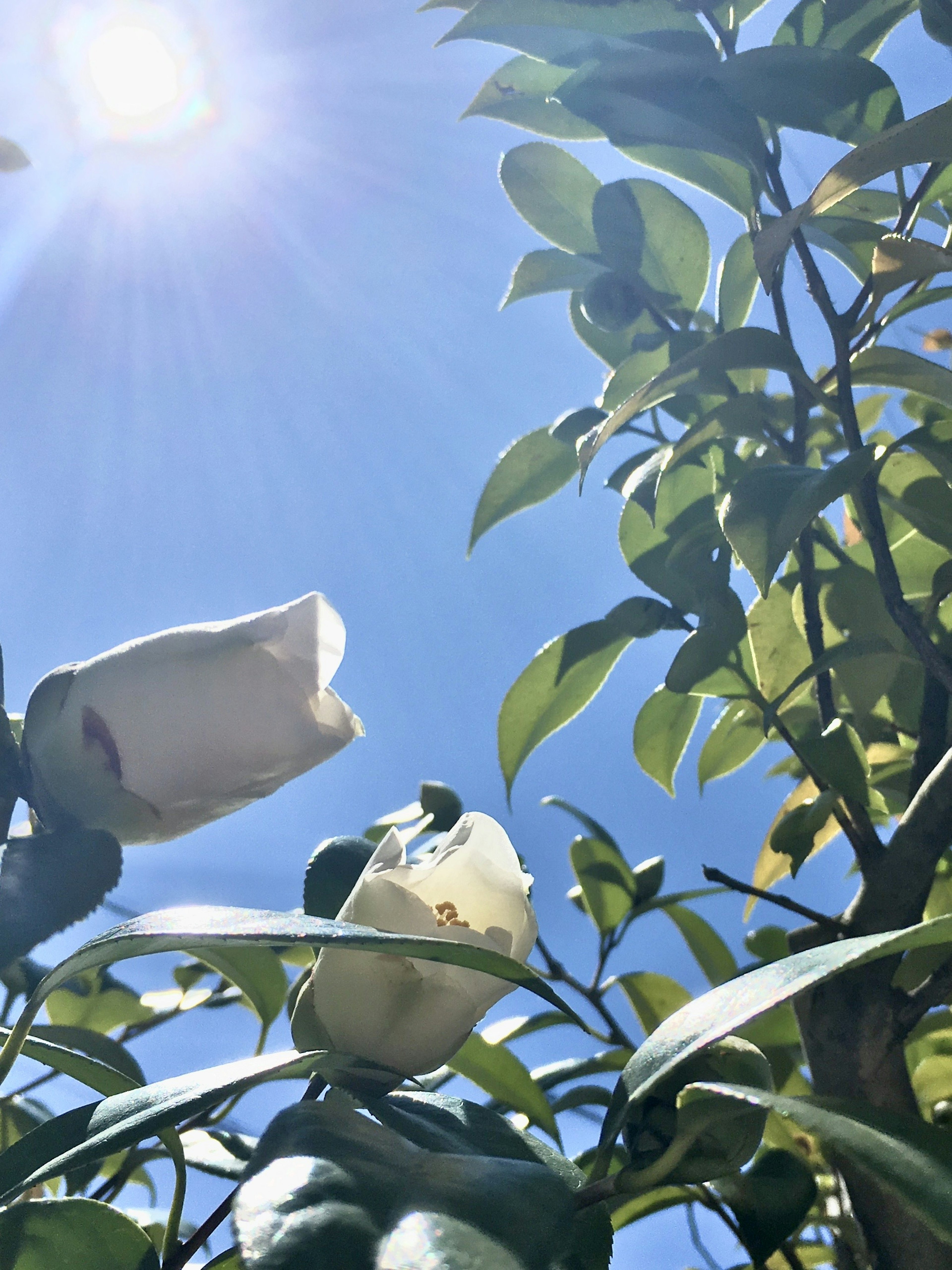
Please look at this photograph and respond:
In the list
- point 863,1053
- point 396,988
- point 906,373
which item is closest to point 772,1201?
point 863,1053

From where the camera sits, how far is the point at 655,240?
63 centimetres

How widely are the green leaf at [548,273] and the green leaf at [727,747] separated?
281mm

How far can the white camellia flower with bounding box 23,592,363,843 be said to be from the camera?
0.28 metres

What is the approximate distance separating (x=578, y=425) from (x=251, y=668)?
40cm

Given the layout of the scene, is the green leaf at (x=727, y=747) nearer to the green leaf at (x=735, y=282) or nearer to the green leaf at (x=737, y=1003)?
the green leaf at (x=735, y=282)

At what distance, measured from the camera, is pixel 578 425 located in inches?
24.5

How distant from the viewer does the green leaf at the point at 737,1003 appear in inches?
6.9

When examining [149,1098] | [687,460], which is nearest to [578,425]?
[687,460]

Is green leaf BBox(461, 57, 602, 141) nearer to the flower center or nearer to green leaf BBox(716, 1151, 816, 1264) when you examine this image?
the flower center

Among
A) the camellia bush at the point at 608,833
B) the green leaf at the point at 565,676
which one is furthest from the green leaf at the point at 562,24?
the green leaf at the point at 565,676

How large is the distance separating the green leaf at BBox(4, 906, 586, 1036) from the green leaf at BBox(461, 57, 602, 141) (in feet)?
1.96

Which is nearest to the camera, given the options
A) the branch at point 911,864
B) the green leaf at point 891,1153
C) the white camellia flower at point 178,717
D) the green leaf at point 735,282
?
the green leaf at point 891,1153

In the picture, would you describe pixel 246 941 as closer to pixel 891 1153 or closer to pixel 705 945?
pixel 891 1153

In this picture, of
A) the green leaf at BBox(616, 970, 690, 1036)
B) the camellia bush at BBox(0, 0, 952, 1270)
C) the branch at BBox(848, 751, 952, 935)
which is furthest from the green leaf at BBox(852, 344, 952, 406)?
the green leaf at BBox(616, 970, 690, 1036)
